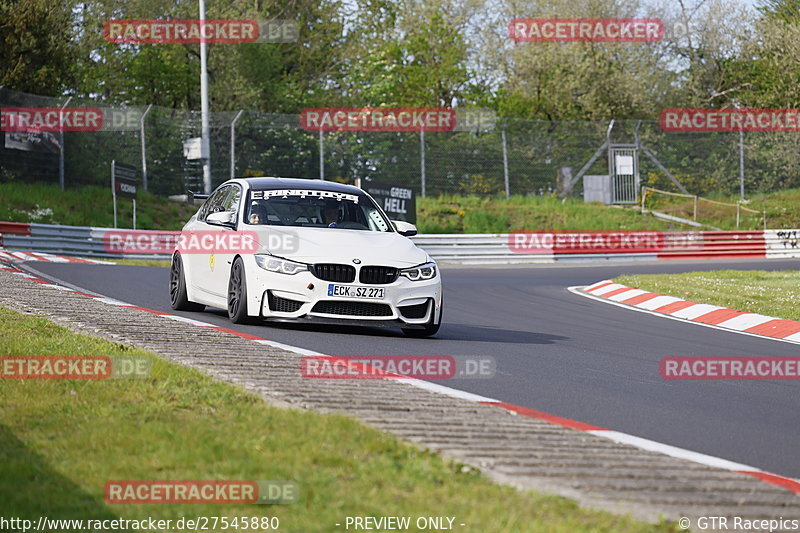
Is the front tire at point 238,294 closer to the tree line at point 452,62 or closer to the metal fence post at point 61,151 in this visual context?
the metal fence post at point 61,151

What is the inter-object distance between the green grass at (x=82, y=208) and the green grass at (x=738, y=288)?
15.4 meters

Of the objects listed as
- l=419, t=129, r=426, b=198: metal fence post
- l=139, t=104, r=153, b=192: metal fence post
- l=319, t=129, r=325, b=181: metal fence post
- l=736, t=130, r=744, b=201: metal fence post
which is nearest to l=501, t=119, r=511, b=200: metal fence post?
l=419, t=129, r=426, b=198: metal fence post

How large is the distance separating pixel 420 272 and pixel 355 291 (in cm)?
74

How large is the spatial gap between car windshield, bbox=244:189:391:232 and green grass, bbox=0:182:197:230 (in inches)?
719

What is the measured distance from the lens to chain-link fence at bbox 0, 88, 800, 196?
3170 cm

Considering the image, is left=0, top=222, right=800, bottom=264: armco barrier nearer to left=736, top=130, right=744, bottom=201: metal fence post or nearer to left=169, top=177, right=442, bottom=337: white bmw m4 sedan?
left=736, top=130, right=744, bottom=201: metal fence post

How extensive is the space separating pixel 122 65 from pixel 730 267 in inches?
987

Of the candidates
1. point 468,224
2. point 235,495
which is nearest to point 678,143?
point 468,224

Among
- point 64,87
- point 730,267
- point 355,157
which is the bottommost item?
point 730,267

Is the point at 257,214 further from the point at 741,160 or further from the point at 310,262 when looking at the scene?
the point at 741,160

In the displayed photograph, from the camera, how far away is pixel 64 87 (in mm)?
38312

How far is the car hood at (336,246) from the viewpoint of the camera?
11.2 metres

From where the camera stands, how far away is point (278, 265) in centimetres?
1123

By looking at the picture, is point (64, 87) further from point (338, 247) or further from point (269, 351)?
point (269, 351)
